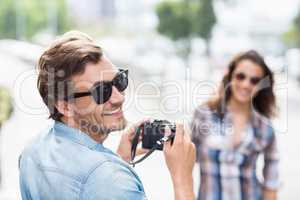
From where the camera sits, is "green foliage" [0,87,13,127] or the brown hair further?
"green foliage" [0,87,13,127]

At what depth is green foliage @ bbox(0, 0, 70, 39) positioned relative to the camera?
235 inches

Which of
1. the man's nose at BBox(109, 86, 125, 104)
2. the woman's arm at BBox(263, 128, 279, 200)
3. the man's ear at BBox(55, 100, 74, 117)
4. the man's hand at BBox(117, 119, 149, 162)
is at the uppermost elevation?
the man's nose at BBox(109, 86, 125, 104)

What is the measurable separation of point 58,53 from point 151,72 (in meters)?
4.41

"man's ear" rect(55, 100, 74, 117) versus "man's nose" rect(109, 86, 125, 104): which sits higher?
"man's nose" rect(109, 86, 125, 104)

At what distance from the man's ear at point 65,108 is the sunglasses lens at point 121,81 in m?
0.10

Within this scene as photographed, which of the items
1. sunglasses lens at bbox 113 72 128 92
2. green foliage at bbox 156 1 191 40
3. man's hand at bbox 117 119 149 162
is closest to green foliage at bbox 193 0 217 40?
green foliage at bbox 156 1 191 40

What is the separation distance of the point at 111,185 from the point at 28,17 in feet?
20.2

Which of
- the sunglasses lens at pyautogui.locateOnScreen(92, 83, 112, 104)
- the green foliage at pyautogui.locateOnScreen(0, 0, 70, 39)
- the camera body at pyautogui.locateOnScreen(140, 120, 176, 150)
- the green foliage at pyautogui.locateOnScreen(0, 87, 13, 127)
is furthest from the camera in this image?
the green foliage at pyautogui.locateOnScreen(0, 0, 70, 39)

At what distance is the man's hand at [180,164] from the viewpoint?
3.22ft

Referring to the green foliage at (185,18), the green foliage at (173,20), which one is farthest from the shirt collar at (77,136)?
the green foliage at (173,20)

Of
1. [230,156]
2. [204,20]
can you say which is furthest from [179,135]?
[204,20]

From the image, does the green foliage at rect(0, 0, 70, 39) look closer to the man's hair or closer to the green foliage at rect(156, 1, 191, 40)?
the green foliage at rect(156, 1, 191, 40)

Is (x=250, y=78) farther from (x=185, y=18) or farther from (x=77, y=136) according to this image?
(x=185, y=18)

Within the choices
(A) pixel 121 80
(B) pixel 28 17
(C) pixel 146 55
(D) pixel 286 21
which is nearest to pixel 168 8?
(C) pixel 146 55
